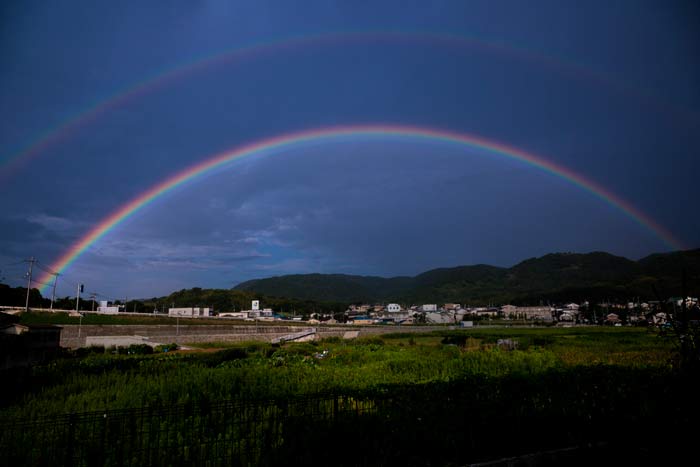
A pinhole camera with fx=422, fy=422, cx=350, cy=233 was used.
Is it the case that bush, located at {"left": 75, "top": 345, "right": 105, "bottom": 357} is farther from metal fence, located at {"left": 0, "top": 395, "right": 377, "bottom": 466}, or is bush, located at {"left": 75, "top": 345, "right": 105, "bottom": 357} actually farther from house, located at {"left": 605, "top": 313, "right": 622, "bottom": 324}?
house, located at {"left": 605, "top": 313, "right": 622, "bottom": 324}

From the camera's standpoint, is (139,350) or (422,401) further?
(139,350)

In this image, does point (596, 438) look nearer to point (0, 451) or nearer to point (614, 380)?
point (614, 380)

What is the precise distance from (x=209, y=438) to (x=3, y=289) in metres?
95.2

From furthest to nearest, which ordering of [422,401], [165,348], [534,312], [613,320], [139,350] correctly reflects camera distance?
[534,312] → [613,320] → [165,348] → [139,350] → [422,401]

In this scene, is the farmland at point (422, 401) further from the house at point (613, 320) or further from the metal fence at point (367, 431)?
the house at point (613, 320)

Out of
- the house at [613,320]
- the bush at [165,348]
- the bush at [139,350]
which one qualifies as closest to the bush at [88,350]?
the bush at [139,350]

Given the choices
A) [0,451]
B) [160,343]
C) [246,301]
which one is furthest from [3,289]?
[246,301]

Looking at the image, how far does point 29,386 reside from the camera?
1380 cm

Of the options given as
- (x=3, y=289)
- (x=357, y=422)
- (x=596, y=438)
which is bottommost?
(x=596, y=438)

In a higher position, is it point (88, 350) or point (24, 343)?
point (24, 343)

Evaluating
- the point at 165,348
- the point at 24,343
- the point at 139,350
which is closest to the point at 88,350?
the point at 139,350

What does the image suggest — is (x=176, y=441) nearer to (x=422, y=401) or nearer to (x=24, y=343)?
(x=422, y=401)

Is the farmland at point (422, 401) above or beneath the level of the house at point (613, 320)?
above

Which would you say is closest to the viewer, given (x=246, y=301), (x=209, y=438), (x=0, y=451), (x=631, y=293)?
(x=0, y=451)
